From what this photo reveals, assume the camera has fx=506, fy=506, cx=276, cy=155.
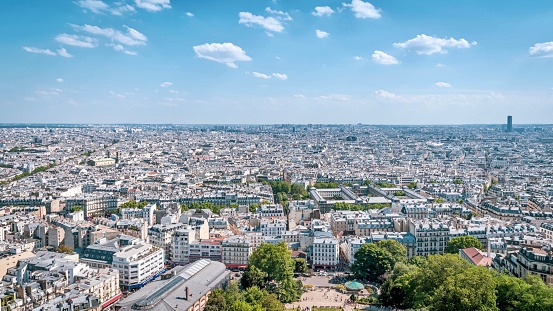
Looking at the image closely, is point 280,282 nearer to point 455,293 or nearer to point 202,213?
point 455,293

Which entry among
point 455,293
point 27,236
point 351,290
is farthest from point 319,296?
point 27,236

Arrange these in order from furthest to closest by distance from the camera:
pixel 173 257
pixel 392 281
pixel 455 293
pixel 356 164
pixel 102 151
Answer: pixel 102 151 < pixel 356 164 < pixel 173 257 < pixel 392 281 < pixel 455 293

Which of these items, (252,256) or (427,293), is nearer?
(427,293)

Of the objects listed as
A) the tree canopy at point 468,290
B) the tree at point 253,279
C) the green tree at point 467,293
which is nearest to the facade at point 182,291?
the tree at point 253,279

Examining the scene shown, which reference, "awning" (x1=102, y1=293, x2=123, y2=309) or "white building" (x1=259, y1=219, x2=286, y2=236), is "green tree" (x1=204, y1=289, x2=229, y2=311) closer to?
"awning" (x1=102, y1=293, x2=123, y2=309)

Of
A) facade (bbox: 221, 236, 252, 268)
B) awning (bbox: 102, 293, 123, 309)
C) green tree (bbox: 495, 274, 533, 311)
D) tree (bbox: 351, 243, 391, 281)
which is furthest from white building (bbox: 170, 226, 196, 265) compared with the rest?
green tree (bbox: 495, 274, 533, 311)

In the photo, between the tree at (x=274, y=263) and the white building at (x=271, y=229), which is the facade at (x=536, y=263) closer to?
the tree at (x=274, y=263)
